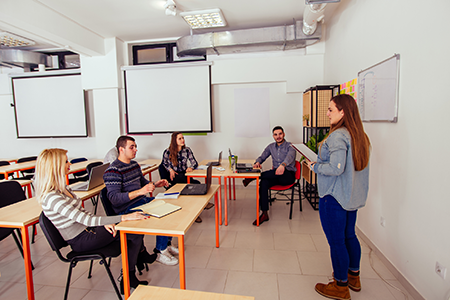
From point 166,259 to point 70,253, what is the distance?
945 millimetres

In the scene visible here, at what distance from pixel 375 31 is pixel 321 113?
58.1 inches

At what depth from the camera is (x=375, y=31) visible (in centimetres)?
268

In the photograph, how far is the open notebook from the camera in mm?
2008

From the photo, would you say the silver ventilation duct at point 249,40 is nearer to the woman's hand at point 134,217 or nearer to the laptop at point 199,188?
the laptop at point 199,188

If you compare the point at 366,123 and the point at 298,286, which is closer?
the point at 298,286

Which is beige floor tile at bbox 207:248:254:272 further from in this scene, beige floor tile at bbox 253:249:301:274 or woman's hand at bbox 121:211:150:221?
woman's hand at bbox 121:211:150:221

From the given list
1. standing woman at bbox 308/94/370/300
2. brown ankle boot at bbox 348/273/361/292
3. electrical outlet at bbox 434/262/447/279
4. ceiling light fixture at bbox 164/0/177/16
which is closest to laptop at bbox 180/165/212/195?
standing woman at bbox 308/94/370/300

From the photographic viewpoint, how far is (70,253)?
196 centimetres

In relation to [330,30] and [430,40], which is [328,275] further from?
[330,30]

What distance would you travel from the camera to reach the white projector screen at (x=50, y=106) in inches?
227

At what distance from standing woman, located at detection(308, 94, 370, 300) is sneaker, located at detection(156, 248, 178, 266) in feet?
4.67

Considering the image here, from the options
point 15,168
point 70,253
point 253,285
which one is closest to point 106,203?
point 70,253

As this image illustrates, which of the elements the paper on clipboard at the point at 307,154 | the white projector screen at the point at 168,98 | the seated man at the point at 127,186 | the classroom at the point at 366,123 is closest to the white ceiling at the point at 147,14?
the classroom at the point at 366,123

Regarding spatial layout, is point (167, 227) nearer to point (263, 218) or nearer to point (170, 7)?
point (263, 218)
